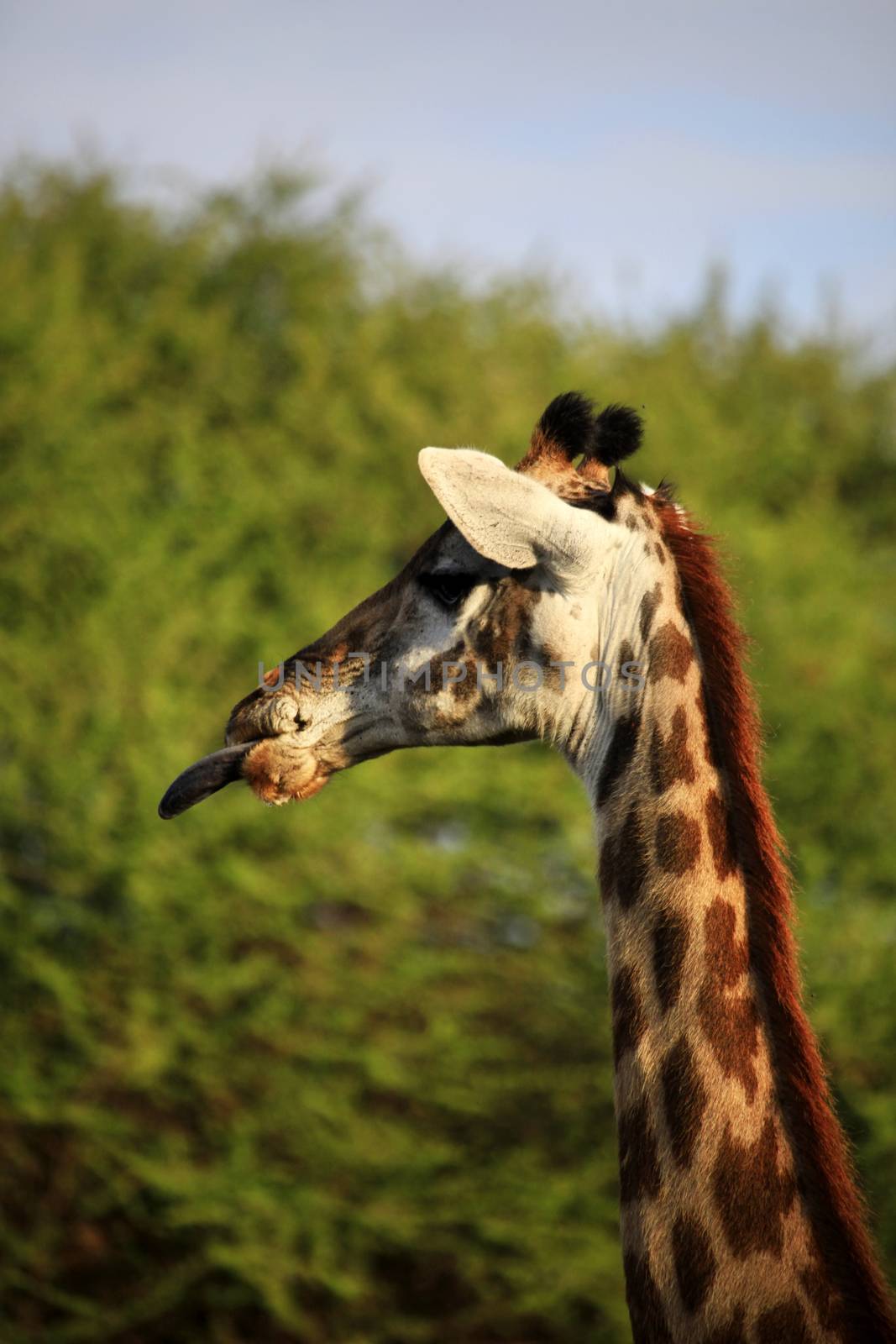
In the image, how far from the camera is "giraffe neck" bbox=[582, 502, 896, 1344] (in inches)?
117

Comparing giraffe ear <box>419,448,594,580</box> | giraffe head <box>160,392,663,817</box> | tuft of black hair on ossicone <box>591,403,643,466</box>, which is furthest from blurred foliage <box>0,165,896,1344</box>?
giraffe ear <box>419,448,594,580</box>

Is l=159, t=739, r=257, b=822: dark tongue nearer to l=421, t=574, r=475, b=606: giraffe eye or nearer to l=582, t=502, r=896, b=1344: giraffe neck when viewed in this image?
l=421, t=574, r=475, b=606: giraffe eye

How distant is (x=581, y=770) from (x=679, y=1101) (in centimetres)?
96

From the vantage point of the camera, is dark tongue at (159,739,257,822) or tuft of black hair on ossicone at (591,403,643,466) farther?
tuft of black hair on ossicone at (591,403,643,466)

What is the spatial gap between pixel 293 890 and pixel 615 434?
11.3 metres

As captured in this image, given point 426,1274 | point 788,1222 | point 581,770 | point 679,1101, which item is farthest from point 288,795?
point 426,1274

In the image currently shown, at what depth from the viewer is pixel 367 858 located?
15.0 metres

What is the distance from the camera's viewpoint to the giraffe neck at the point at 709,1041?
297cm

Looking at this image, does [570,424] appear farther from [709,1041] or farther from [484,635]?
[709,1041]

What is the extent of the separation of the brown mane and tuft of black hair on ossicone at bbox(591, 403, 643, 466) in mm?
215

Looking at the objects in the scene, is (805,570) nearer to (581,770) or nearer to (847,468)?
(847,468)

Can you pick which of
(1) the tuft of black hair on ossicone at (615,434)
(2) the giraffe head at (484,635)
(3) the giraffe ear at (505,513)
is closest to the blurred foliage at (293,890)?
(1) the tuft of black hair on ossicone at (615,434)

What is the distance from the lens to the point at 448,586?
386cm

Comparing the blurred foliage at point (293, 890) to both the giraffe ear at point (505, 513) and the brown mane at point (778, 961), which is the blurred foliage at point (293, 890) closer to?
the brown mane at point (778, 961)
